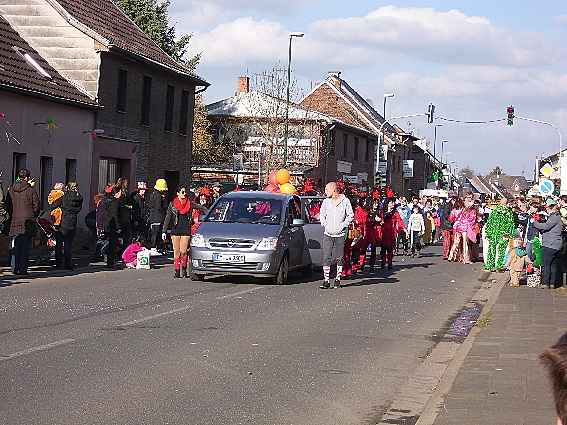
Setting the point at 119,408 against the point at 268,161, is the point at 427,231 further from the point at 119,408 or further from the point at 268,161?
the point at 119,408

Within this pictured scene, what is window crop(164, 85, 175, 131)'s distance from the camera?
132 ft

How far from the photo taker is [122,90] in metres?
35.8

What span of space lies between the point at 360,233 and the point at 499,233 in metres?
5.52

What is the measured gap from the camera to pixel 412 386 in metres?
9.56

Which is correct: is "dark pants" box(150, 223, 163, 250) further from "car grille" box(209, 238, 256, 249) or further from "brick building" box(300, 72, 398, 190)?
"brick building" box(300, 72, 398, 190)

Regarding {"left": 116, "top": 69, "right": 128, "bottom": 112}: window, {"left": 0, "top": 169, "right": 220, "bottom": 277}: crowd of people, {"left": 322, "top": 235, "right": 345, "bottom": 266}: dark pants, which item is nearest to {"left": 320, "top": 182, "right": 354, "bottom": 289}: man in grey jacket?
{"left": 322, "top": 235, "right": 345, "bottom": 266}: dark pants

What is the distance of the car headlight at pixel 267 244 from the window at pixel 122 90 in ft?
56.3

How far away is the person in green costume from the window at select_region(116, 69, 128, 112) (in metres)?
14.0

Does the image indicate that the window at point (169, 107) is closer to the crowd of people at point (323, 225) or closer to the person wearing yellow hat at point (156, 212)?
the crowd of people at point (323, 225)

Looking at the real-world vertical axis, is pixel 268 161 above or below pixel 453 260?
above

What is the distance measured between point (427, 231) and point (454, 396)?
1356 inches

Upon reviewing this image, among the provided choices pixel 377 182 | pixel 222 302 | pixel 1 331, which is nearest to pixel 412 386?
pixel 1 331

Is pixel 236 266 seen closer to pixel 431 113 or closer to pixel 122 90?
pixel 122 90

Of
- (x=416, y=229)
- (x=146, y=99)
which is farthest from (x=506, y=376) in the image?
(x=146, y=99)
